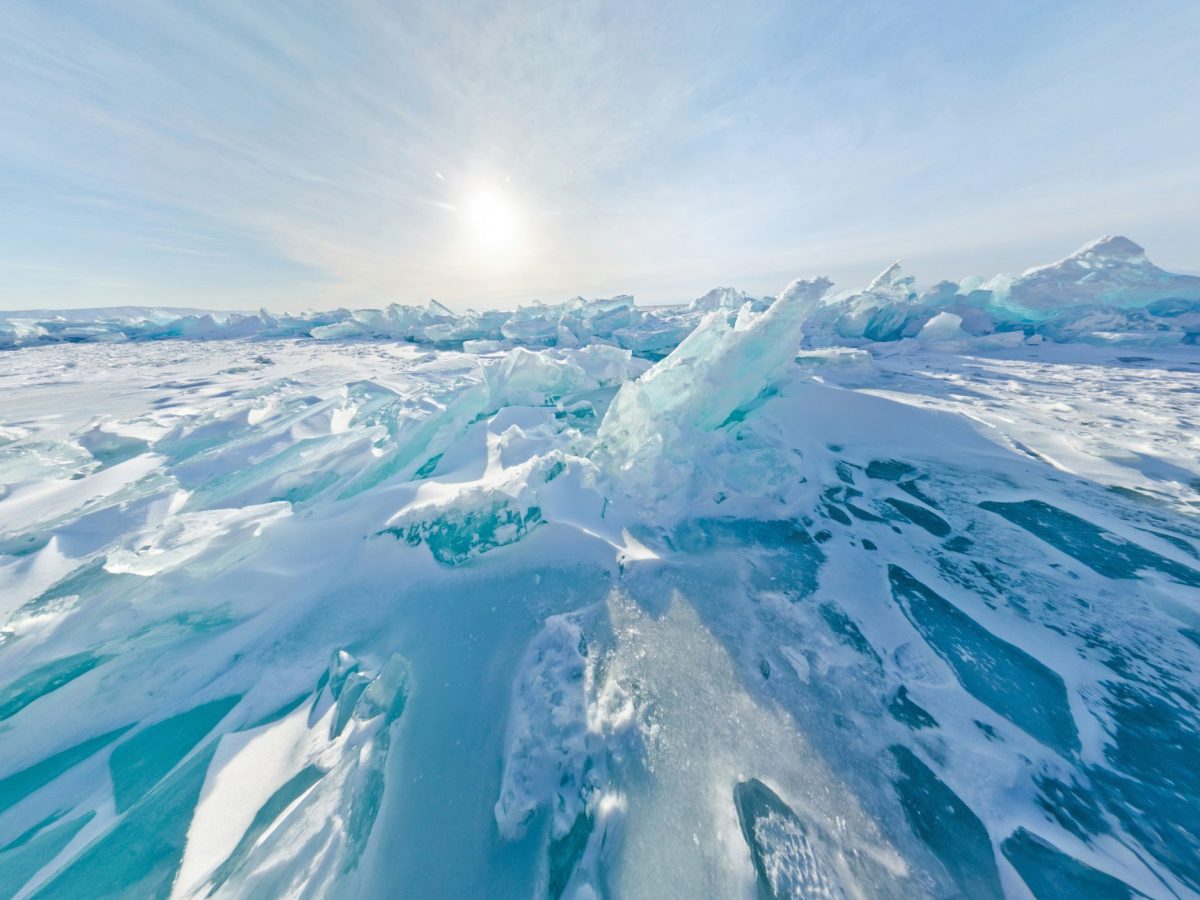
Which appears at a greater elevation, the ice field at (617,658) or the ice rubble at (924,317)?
the ice rubble at (924,317)

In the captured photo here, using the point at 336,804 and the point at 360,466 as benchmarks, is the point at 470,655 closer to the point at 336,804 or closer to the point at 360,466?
the point at 336,804

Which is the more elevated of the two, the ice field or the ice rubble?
the ice rubble

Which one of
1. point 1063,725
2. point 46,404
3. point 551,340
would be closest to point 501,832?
point 1063,725

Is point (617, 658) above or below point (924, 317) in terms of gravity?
below

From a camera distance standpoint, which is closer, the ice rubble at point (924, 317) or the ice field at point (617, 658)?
the ice field at point (617, 658)
